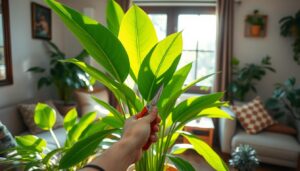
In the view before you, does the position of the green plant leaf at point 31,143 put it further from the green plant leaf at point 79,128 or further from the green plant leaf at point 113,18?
the green plant leaf at point 113,18

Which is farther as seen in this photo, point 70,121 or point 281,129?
point 281,129

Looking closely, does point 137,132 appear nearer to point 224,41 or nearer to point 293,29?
point 224,41

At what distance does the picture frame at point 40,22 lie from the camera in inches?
118

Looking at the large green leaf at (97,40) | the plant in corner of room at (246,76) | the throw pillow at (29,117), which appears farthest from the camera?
the plant in corner of room at (246,76)

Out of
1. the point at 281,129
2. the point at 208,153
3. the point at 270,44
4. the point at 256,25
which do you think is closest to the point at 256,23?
the point at 256,25

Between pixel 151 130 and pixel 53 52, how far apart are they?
121 inches

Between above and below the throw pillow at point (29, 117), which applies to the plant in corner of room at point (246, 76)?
above

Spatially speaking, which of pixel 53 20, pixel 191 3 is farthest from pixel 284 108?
pixel 53 20

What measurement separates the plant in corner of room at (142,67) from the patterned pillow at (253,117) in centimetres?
205

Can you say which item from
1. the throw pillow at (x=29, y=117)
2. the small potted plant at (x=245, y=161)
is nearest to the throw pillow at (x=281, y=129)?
the small potted plant at (x=245, y=161)

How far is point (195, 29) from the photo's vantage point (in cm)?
347

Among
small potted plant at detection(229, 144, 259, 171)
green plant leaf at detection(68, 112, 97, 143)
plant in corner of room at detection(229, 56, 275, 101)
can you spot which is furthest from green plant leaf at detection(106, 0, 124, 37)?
plant in corner of room at detection(229, 56, 275, 101)

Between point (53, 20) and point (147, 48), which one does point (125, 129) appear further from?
point (53, 20)

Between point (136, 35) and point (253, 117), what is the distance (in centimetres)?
244
